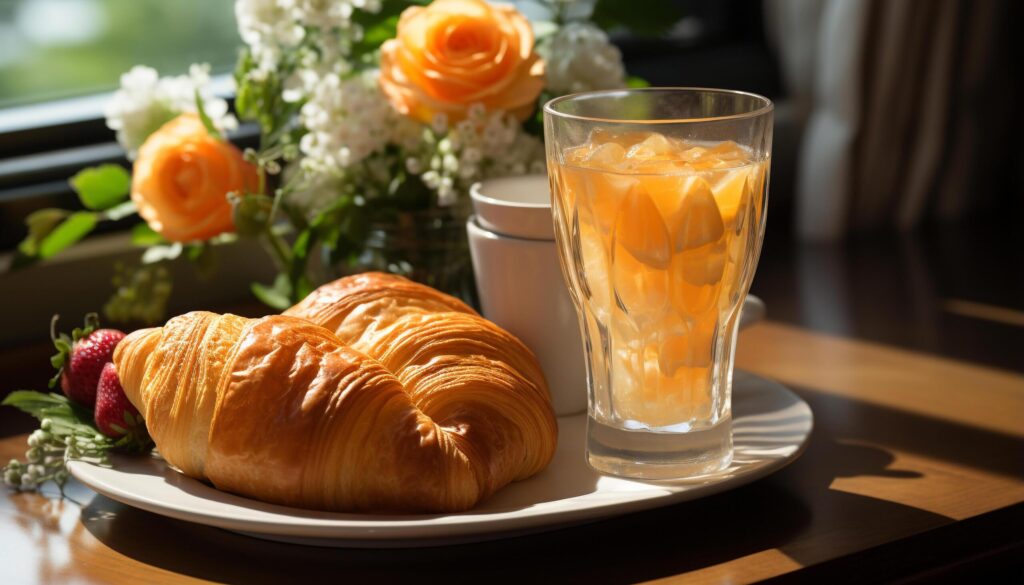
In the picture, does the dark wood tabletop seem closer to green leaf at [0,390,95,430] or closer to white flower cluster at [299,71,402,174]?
green leaf at [0,390,95,430]

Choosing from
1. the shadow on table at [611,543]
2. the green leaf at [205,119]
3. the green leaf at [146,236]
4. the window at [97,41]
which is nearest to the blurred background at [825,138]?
the window at [97,41]

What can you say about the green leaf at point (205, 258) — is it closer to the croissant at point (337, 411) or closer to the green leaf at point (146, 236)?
the green leaf at point (146, 236)

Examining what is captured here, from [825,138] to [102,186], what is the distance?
78cm

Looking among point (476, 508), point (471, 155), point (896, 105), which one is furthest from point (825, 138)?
point (476, 508)

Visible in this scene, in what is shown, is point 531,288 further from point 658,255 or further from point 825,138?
point 825,138

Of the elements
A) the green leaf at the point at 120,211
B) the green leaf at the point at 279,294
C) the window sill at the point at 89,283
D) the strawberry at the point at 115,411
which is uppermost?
the green leaf at the point at 120,211

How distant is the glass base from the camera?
618mm

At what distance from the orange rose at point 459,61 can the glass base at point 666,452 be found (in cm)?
26

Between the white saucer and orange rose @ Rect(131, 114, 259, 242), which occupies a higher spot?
orange rose @ Rect(131, 114, 259, 242)

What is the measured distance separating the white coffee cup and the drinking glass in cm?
6

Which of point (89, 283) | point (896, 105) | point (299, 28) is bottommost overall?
point (89, 283)

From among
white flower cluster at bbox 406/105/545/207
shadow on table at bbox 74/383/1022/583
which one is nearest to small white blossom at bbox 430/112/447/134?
white flower cluster at bbox 406/105/545/207

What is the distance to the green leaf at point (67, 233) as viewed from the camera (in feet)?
3.08

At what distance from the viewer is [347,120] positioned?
827 mm
